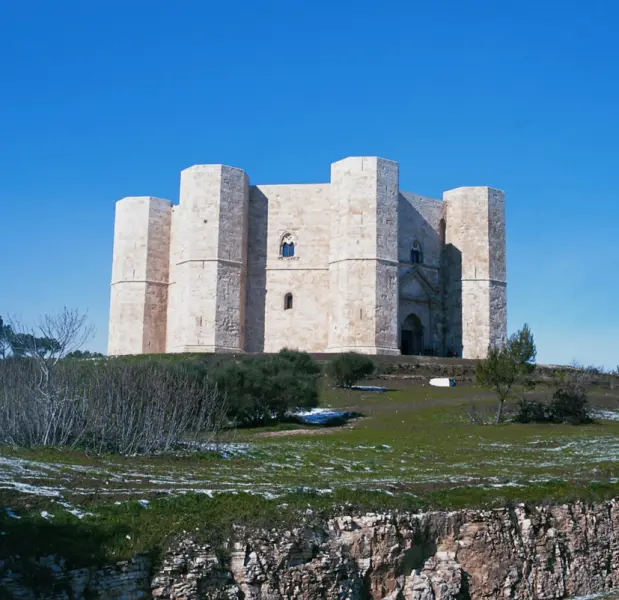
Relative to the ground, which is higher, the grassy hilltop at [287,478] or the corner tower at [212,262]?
the corner tower at [212,262]

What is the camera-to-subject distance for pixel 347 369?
115 feet

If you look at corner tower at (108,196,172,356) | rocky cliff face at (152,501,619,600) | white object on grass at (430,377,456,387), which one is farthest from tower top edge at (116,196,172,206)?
rocky cliff face at (152,501,619,600)

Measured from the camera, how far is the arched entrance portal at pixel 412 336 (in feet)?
155

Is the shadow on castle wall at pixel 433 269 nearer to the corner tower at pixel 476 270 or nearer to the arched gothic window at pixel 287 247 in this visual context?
the corner tower at pixel 476 270

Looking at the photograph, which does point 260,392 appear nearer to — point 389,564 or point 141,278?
point 389,564

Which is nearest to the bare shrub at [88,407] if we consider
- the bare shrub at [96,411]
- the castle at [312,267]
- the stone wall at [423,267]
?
the bare shrub at [96,411]

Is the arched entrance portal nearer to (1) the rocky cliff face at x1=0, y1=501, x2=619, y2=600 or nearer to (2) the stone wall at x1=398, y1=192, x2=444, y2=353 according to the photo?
(2) the stone wall at x1=398, y1=192, x2=444, y2=353

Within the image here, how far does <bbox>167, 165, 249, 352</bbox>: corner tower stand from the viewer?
1708 inches

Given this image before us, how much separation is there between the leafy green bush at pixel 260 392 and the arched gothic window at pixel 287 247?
1831cm

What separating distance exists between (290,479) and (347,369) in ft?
69.7

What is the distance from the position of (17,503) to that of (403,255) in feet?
126

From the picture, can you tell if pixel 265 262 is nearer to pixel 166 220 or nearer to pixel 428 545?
pixel 166 220

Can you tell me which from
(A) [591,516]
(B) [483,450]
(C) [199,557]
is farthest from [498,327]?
(C) [199,557]

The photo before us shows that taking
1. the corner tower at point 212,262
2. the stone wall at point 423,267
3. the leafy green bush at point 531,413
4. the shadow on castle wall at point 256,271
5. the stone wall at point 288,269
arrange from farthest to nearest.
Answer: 1. the stone wall at point 423,267
2. the shadow on castle wall at point 256,271
3. the stone wall at point 288,269
4. the corner tower at point 212,262
5. the leafy green bush at point 531,413
